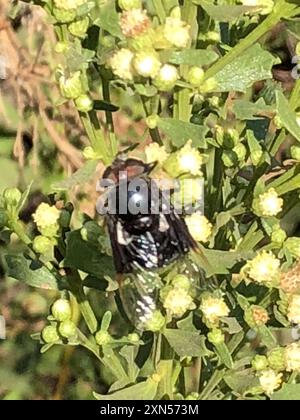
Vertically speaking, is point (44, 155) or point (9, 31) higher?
point (9, 31)

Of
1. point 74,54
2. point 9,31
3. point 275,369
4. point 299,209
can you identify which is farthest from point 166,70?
point 9,31

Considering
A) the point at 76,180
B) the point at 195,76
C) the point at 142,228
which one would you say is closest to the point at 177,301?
the point at 142,228

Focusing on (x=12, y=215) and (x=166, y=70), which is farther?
(x=12, y=215)

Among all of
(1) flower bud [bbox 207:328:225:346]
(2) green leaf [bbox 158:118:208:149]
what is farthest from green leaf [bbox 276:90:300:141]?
(1) flower bud [bbox 207:328:225:346]

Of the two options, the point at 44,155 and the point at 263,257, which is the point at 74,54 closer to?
the point at 263,257

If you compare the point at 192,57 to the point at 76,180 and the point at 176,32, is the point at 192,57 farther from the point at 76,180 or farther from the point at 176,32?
the point at 76,180

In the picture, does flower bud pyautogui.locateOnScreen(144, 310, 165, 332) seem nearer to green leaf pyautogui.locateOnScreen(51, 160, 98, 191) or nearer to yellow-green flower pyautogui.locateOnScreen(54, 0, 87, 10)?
green leaf pyautogui.locateOnScreen(51, 160, 98, 191)

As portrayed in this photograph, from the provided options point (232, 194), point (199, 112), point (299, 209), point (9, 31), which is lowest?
point (299, 209)
